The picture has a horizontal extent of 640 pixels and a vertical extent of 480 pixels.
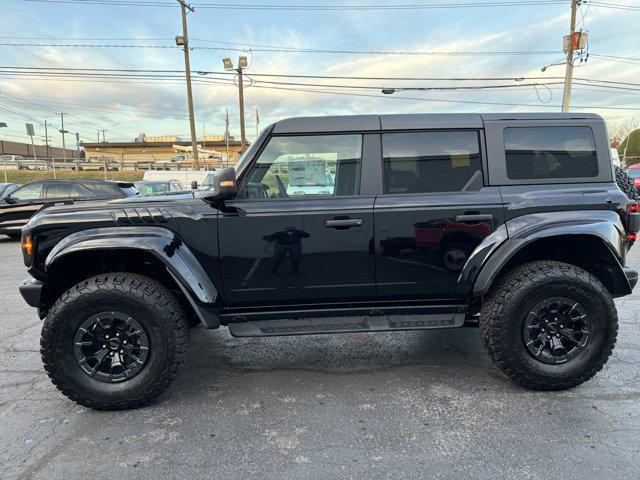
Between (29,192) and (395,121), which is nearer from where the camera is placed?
(395,121)

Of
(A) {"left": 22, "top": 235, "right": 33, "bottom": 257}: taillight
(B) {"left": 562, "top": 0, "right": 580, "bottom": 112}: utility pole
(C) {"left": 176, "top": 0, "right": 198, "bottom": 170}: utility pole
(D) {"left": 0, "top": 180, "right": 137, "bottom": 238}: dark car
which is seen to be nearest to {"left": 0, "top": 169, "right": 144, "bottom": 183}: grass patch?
(C) {"left": 176, "top": 0, "right": 198, "bottom": 170}: utility pole

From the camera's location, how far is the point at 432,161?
3.03m

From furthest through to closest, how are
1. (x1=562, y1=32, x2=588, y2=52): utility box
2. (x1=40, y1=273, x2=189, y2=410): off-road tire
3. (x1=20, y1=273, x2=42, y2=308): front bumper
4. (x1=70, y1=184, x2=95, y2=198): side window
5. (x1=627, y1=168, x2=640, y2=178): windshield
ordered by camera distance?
(x1=562, y1=32, x2=588, y2=52): utility box < (x1=627, y1=168, x2=640, y2=178): windshield < (x1=70, y1=184, x2=95, y2=198): side window < (x1=20, y1=273, x2=42, y2=308): front bumper < (x1=40, y1=273, x2=189, y2=410): off-road tire

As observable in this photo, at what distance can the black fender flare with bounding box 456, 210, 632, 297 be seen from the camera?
9.43ft

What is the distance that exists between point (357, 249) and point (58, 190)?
9968mm

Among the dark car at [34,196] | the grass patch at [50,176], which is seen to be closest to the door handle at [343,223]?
the dark car at [34,196]

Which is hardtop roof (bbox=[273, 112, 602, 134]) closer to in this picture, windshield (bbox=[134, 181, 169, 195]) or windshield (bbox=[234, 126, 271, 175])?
windshield (bbox=[234, 126, 271, 175])

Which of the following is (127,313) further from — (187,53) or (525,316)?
(187,53)

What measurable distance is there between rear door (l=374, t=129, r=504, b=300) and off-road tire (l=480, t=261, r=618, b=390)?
384 millimetres

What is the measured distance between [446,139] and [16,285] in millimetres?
6711

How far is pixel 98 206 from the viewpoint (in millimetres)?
2926

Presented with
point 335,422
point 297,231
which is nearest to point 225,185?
point 297,231

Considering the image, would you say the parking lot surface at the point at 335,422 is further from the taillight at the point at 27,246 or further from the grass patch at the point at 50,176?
the grass patch at the point at 50,176

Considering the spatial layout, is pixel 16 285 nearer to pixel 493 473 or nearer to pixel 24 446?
pixel 24 446
